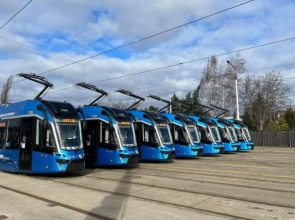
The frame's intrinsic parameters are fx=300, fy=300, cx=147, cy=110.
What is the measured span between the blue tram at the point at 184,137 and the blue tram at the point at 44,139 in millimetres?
8789

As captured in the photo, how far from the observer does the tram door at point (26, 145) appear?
1180cm

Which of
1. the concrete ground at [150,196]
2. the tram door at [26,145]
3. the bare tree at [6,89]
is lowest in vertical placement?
the concrete ground at [150,196]

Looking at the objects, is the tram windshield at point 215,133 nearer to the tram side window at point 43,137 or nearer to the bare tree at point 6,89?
the tram side window at point 43,137

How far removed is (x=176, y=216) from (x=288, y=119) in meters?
48.9

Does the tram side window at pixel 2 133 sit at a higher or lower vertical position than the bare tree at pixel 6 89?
lower

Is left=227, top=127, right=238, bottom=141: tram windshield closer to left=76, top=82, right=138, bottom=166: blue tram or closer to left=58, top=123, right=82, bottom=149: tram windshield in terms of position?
left=76, top=82, right=138, bottom=166: blue tram

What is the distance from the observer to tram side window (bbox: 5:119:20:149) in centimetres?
1262

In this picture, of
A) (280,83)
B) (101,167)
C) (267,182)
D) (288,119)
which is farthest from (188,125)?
(288,119)

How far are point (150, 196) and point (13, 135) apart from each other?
24.8ft

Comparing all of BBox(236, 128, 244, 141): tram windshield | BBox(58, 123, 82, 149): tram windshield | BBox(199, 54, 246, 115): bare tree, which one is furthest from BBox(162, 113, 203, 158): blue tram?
BBox(199, 54, 246, 115): bare tree

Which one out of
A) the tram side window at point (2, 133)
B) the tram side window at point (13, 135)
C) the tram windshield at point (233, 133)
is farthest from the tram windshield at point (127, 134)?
the tram windshield at point (233, 133)

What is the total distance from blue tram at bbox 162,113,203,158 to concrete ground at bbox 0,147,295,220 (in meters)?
6.53

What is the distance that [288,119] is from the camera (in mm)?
49594

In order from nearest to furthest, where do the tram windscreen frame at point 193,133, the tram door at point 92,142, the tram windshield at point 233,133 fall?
the tram door at point 92,142
the tram windscreen frame at point 193,133
the tram windshield at point 233,133
